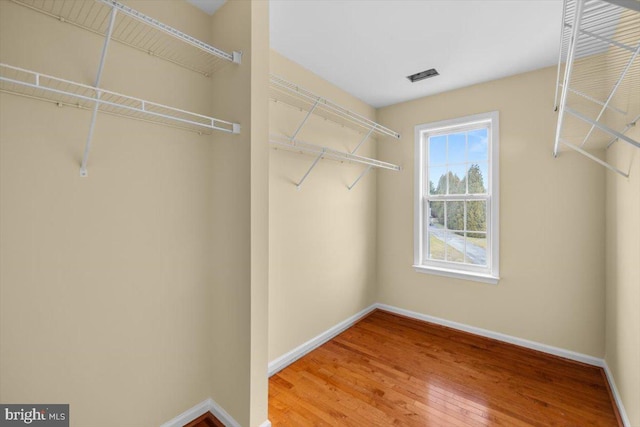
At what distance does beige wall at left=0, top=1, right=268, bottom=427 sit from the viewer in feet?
3.75

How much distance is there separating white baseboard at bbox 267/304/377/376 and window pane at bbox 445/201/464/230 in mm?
1384

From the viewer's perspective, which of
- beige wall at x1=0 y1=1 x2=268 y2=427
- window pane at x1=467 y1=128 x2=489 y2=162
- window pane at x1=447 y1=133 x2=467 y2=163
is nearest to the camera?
beige wall at x1=0 y1=1 x2=268 y2=427

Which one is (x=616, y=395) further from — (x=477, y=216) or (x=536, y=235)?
(x=477, y=216)

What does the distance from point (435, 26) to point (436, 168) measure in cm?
159

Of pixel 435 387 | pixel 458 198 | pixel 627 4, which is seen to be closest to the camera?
pixel 627 4

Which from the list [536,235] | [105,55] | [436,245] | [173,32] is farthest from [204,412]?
[536,235]

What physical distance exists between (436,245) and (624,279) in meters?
1.53

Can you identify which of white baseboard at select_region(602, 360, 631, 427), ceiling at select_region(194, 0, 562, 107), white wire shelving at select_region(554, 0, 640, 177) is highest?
ceiling at select_region(194, 0, 562, 107)

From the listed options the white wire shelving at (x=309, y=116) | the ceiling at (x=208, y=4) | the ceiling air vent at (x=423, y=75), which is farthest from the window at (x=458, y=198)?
the ceiling at (x=208, y=4)

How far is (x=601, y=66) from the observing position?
1386 millimetres

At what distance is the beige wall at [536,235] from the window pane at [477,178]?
19 centimetres

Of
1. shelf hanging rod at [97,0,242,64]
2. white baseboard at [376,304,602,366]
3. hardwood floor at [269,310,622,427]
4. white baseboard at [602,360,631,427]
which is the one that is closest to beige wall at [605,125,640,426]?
white baseboard at [602,360,631,427]

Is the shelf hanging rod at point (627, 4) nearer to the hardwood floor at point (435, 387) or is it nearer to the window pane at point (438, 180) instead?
the hardwood floor at point (435, 387)

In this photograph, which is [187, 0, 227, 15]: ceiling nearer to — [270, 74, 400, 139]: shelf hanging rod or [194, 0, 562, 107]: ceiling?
[194, 0, 562, 107]: ceiling
